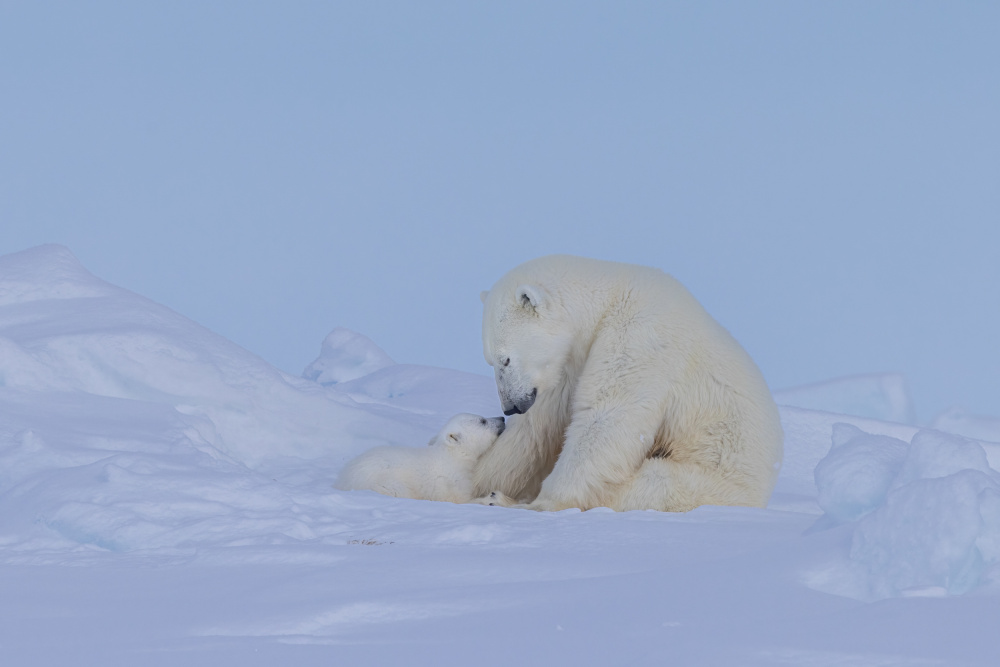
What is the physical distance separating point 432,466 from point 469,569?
2855mm

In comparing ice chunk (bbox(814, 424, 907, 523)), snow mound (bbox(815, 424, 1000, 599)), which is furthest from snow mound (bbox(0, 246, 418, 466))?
snow mound (bbox(815, 424, 1000, 599))

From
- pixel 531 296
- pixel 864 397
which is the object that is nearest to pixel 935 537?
pixel 531 296

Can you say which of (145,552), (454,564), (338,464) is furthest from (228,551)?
(338,464)

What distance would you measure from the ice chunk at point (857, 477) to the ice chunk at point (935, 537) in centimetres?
55

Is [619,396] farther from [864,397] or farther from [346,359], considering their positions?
[864,397]

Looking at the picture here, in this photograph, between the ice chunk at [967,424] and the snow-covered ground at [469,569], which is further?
the ice chunk at [967,424]

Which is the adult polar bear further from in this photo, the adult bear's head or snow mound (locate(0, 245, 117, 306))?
snow mound (locate(0, 245, 117, 306))

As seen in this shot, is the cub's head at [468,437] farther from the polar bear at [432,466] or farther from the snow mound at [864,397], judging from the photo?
the snow mound at [864,397]

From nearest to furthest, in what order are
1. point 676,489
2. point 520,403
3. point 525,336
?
point 676,489
point 525,336
point 520,403

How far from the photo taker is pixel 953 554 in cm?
267

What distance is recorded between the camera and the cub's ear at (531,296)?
217 inches

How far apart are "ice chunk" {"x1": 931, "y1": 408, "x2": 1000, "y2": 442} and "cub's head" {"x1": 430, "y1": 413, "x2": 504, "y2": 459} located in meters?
7.65

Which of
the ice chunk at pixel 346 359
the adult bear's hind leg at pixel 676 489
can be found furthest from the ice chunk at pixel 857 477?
the ice chunk at pixel 346 359

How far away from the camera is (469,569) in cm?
312
